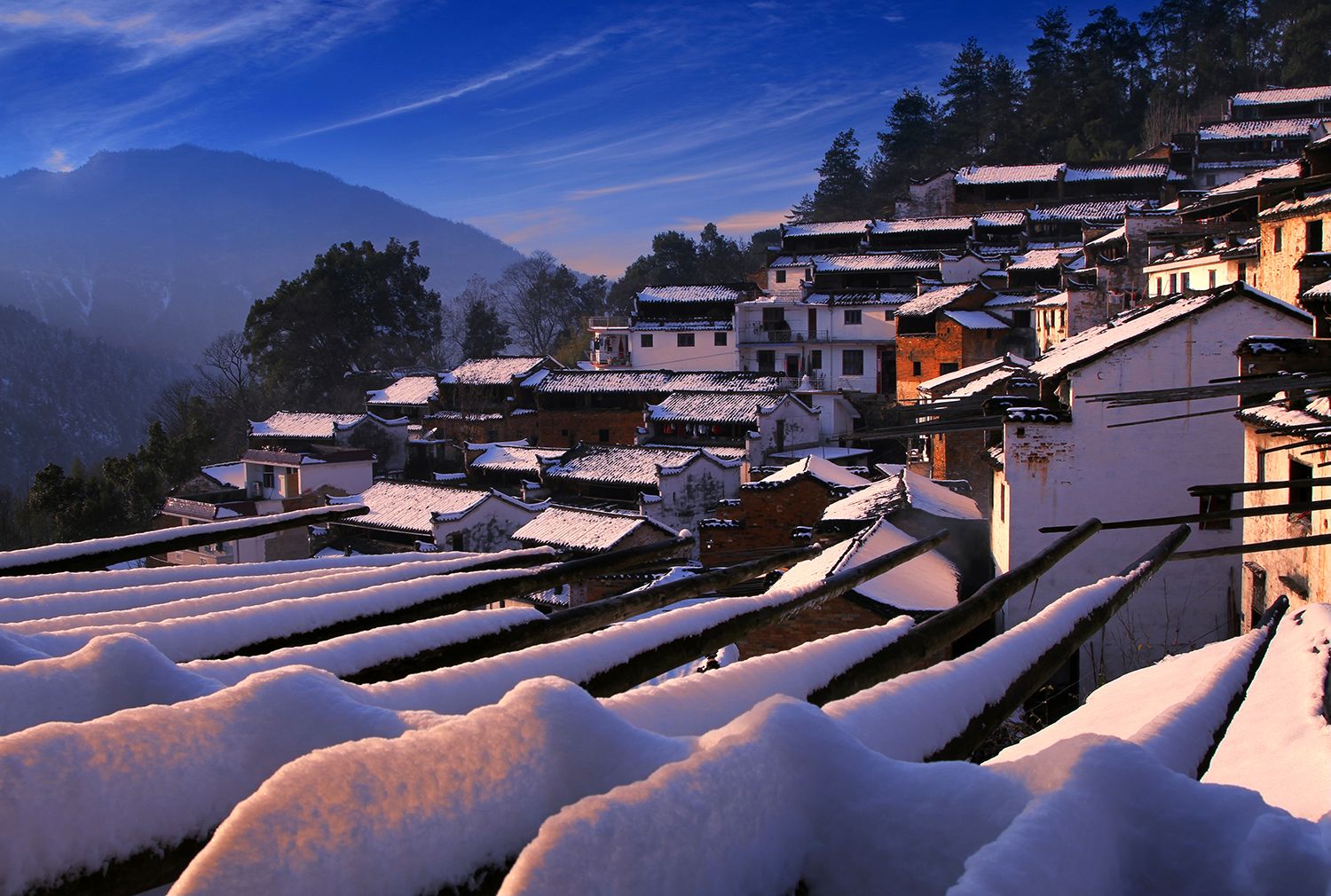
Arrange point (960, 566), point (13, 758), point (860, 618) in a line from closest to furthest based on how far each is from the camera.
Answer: point (13, 758), point (860, 618), point (960, 566)

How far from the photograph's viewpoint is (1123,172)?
157 feet

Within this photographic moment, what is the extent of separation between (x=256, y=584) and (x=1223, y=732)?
368 centimetres

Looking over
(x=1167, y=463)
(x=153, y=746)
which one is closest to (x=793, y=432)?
(x=1167, y=463)

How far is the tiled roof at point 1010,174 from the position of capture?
163ft

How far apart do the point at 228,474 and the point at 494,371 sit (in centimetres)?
1137

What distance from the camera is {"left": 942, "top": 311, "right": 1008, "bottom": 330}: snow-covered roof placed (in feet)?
113

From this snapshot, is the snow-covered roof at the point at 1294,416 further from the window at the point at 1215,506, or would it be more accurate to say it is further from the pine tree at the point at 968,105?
the pine tree at the point at 968,105

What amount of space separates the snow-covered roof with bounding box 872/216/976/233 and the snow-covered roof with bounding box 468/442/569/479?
70.9ft

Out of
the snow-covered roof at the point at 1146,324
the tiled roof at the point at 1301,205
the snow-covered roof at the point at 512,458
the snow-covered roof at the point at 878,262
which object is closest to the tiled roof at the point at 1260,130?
the snow-covered roof at the point at 878,262

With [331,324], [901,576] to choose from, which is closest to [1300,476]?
[901,576]

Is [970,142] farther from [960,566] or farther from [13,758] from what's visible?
[13,758]

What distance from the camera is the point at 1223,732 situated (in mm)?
2941

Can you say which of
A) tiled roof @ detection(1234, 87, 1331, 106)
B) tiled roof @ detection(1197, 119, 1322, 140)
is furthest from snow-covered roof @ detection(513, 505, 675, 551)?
tiled roof @ detection(1234, 87, 1331, 106)

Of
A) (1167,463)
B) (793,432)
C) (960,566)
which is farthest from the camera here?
(793,432)
